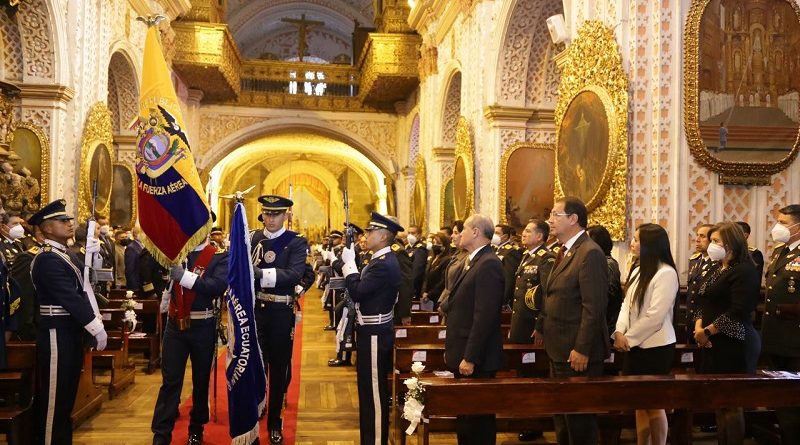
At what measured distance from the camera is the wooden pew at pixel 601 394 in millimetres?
3432

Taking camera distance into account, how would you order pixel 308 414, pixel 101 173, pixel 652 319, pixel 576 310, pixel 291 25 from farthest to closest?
pixel 291 25, pixel 101 173, pixel 308 414, pixel 652 319, pixel 576 310

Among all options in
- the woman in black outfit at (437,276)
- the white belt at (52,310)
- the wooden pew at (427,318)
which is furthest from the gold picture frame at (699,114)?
the white belt at (52,310)

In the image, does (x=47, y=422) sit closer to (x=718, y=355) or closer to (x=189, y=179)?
(x=189, y=179)

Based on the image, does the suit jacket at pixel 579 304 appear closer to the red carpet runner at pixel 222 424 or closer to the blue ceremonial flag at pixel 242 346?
the blue ceremonial flag at pixel 242 346

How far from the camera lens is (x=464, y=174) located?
12.9 m

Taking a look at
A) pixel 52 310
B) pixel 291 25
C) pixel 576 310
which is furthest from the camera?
pixel 291 25

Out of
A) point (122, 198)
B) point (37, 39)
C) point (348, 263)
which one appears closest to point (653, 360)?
point (348, 263)

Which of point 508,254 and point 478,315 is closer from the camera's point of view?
point 478,315

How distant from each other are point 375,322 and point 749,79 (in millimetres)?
4271

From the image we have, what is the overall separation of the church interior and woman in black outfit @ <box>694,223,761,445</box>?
Answer: 663mm

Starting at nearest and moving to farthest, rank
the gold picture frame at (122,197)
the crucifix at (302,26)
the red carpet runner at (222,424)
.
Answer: the red carpet runner at (222,424) < the gold picture frame at (122,197) < the crucifix at (302,26)

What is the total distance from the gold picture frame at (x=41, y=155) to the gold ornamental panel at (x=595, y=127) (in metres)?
6.70

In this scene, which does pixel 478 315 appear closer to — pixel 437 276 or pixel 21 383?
pixel 21 383

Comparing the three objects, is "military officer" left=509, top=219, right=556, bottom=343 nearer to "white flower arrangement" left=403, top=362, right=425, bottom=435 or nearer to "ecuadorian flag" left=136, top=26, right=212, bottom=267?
"white flower arrangement" left=403, top=362, right=425, bottom=435
